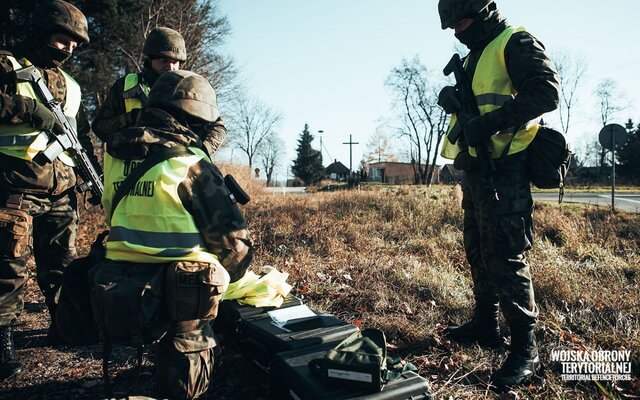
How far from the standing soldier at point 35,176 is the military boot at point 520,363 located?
3.17 meters

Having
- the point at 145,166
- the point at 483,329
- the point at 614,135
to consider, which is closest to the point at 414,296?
the point at 483,329

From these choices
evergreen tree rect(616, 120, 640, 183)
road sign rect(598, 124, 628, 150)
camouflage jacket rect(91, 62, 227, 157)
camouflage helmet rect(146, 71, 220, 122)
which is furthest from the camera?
evergreen tree rect(616, 120, 640, 183)

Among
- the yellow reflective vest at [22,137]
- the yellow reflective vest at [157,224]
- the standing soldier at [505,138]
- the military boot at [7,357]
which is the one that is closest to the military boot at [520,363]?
the standing soldier at [505,138]

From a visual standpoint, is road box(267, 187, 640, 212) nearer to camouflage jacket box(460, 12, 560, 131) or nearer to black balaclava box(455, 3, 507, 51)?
black balaclava box(455, 3, 507, 51)

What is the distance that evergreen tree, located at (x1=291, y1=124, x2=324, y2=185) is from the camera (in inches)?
2163

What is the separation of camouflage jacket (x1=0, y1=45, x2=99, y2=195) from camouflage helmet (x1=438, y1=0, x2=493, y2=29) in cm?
304

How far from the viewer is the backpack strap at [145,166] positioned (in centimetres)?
211

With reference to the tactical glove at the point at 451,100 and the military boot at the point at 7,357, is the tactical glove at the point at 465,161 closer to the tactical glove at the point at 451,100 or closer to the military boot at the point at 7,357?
the tactical glove at the point at 451,100

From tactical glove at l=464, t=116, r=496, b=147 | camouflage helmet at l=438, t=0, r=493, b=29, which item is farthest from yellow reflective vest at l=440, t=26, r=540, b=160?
camouflage helmet at l=438, t=0, r=493, b=29

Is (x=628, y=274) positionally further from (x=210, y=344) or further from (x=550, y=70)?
(x=210, y=344)

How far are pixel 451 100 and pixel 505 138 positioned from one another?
19.1 inches

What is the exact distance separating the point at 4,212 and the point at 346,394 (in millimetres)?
2589

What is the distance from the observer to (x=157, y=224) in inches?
81.0

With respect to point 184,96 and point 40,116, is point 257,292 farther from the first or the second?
point 40,116
